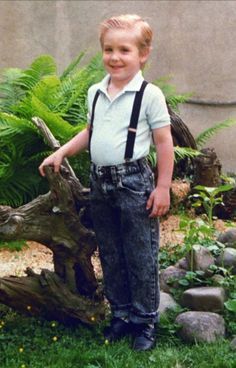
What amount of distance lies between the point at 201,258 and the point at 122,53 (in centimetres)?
165

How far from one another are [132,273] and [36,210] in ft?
2.14

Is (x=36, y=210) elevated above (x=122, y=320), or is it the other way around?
(x=36, y=210)

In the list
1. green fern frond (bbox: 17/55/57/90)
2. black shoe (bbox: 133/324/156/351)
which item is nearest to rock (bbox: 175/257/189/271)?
black shoe (bbox: 133/324/156/351)

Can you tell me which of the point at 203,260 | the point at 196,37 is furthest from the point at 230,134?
the point at 203,260

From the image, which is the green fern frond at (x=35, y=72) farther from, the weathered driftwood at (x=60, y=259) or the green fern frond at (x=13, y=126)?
A: the weathered driftwood at (x=60, y=259)

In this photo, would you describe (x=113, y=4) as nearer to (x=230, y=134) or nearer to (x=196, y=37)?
(x=196, y=37)

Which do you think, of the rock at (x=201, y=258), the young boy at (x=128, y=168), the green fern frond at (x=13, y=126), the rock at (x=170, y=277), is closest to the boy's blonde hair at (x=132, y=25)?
the young boy at (x=128, y=168)

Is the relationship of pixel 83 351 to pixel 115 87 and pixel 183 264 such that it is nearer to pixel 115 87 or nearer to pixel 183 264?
pixel 183 264

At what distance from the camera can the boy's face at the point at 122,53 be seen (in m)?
3.68

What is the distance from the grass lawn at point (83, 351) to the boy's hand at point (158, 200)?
781 millimetres

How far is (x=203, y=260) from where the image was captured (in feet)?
15.7

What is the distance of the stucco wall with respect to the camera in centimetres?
766

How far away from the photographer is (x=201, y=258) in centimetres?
479

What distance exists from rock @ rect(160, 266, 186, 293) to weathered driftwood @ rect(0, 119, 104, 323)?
53cm
